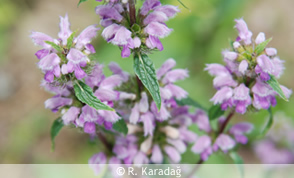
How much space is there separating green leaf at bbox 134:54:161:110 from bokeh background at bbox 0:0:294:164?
317 cm

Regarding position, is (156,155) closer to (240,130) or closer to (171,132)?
(171,132)

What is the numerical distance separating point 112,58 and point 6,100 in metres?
2.29

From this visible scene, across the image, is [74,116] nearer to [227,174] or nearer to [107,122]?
[107,122]

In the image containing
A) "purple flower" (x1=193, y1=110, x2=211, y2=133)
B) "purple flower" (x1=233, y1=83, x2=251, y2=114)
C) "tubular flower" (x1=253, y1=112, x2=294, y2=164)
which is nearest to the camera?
"purple flower" (x1=233, y1=83, x2=251, y2=114)

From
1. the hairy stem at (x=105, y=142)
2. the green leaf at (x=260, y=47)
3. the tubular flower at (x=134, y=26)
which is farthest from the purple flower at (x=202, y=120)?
the tubular flower at (x=134, y=26)

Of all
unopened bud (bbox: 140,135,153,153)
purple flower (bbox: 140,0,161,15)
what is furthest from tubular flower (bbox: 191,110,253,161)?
purple flower (bbox: 140,0,161,15)

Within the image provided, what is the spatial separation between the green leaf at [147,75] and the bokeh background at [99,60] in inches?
125

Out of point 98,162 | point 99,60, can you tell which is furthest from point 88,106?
point 99,60

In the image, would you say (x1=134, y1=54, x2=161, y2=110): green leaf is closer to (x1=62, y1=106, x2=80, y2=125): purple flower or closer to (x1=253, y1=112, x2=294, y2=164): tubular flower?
(x1=62, y1=106, x2=80, y2=125): purple flower

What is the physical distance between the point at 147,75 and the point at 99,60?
3736 millimetres

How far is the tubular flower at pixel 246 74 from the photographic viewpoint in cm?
241

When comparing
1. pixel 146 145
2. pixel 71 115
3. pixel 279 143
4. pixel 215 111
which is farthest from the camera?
pixel 279 143

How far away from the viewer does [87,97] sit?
2.16 m

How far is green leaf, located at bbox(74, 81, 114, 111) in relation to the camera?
211cm
